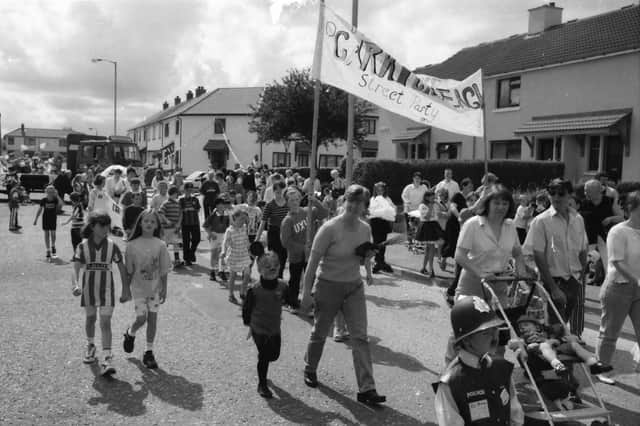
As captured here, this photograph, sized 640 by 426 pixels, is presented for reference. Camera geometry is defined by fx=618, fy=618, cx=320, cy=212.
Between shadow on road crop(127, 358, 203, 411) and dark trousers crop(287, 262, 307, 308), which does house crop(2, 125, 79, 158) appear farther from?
shadow on road crop(127, 358, 203, 411)

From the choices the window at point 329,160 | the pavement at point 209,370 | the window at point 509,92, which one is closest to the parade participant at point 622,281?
the pavement at point 209,370

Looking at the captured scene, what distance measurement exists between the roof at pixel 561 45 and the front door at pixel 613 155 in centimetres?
335

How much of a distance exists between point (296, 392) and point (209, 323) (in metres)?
2.61

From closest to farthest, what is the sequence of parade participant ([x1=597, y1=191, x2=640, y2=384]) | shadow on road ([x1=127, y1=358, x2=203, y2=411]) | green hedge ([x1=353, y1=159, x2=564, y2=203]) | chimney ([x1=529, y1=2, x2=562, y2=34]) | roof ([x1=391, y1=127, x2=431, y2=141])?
shadow on road ([x1=127, y1=358, x2=203, y2=411]) < parade participant ([x1=597, y1=191, x2=640, y2=384]) < green hedge ([x1=353, y1=159, x2=564, y2=203]) < chimney ([x1=529, y1=2, x2=562, y2=34]) < roof ([x1=391, y1=127, x2=431, y2=141])

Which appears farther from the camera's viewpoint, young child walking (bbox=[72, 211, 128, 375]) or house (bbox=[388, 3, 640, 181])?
house (bbox=[388, 3, 640, 181])

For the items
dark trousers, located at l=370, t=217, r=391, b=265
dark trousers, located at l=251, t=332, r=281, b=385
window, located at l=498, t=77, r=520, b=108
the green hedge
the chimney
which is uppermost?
the chimney

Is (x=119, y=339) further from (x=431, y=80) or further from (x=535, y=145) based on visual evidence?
(x=535, y=145)

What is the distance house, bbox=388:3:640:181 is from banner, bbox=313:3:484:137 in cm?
1609

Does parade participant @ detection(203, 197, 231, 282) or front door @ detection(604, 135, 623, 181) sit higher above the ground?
front door @ detection(604, 135, 623, 181)

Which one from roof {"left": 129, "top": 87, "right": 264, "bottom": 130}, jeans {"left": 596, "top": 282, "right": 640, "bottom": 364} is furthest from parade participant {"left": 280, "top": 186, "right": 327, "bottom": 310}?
roof {"left": 129, "top": 87, "right": 264, "bottom": 130}

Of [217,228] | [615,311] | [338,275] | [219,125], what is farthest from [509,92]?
[219,125]

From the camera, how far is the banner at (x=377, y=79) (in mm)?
8547

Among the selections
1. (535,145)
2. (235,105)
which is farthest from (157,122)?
(535,145)

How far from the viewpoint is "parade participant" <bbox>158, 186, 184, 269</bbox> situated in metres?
12.2
